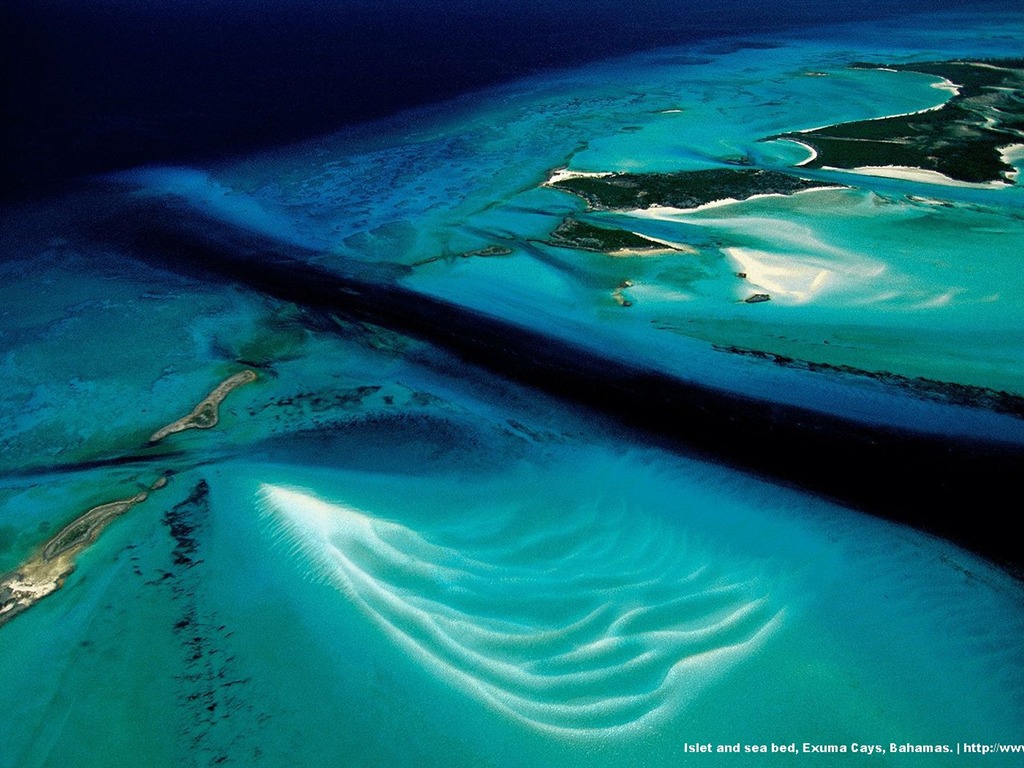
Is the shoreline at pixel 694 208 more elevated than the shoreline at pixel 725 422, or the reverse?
the shoreline at pixel 694 208

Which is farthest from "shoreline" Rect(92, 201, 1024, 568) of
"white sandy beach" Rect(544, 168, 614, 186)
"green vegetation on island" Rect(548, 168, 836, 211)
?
"white sandy beach" Rect(544, 168, 614, 186)

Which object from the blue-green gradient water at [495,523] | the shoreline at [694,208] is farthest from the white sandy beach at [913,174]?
the shoreline at [694,208]

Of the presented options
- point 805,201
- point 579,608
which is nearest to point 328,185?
point 805,201

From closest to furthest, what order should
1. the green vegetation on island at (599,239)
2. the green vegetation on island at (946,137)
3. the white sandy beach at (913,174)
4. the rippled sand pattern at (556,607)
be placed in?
1. the rippled sand pattern at (556,607)
2. the green vegetation on island at (599,239)
3. the white sandy beach at (913,174)
4. the green vegetation on island at (946,137)

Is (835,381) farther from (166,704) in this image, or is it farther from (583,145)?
(583,145)

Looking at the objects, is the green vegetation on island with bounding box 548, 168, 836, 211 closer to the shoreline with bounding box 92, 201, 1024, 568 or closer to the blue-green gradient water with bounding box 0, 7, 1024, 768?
the blue-green gradient water with bounding box 0, 7, 1024, 768

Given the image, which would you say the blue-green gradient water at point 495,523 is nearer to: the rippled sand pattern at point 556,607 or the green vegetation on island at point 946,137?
the rippled sand pattern at point 556,607
